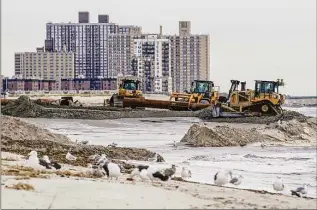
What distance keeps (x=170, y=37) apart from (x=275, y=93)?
155 meters

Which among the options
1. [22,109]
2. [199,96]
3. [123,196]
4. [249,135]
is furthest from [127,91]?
[123,196]

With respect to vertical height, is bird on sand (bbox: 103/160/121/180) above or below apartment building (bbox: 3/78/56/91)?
below

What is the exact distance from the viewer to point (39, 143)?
1936 cm

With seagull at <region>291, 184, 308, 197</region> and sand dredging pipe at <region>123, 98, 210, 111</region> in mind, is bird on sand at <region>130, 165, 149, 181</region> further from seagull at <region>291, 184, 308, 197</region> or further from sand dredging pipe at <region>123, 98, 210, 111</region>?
sand dredging pipe at <region>123, 98, 210, 111</region>

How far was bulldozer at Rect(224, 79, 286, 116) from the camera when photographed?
43625 millimetres

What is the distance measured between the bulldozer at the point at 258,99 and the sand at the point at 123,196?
32229 mm

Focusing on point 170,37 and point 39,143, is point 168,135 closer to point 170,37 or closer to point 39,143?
point 39,143

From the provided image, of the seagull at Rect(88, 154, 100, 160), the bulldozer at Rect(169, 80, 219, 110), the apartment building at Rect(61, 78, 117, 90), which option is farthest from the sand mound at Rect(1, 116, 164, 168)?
the apartment building at Rect(61, 78, 117, 90)

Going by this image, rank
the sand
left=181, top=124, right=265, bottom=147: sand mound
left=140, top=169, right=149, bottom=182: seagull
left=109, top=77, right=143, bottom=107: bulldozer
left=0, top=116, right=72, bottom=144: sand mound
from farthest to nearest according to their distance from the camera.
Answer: left=109, top=77, right=143, bottom=107: bulldozer → left=181, top=124, right=265, bottom=147: sand mound → left=0, top=116, right=72, bottom=144: sand mound → left=140, top=169, right=149, bottom=182: seagull → the sand

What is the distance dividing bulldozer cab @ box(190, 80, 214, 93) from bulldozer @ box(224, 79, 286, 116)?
4716mm

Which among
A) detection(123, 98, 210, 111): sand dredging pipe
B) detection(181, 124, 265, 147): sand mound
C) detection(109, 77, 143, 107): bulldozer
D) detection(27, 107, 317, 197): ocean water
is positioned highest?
detection(109, 77, 143, 107): bulldozer

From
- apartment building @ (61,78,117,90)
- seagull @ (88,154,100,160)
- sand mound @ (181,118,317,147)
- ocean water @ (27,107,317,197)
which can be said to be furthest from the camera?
apartment building @ (61,78,117,90)

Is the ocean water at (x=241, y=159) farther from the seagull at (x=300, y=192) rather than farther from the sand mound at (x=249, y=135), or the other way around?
the sand mound at (x=249, y=135)

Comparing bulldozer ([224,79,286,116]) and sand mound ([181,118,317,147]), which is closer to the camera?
sand mound ([181,118,317,147])
